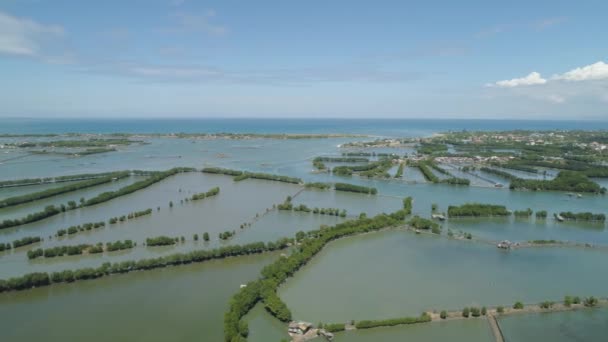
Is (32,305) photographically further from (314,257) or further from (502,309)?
(502,309)

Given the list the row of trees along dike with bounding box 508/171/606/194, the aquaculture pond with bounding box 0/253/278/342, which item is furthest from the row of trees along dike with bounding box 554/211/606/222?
the aquaculture pond with bounding box 0/253/278/342

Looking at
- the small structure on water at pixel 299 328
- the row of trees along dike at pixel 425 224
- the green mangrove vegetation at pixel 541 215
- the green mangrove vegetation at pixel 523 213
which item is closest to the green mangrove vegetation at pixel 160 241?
the small structure on water at pixel 299 328

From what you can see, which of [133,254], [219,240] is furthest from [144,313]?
[219,240]

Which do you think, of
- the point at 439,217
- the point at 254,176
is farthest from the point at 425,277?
the point at 254,176

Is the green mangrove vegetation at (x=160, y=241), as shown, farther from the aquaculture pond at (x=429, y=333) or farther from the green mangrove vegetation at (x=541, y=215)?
the green mangrove vegetation at (x=541, y=215)

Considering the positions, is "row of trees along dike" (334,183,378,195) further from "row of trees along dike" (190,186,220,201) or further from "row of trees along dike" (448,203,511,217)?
"row of trees along dike" (190,186,220,201)
